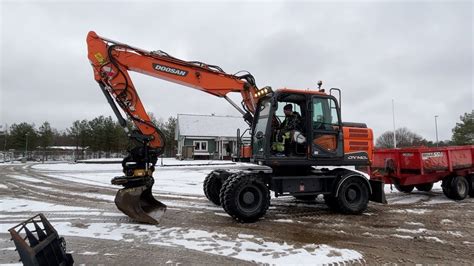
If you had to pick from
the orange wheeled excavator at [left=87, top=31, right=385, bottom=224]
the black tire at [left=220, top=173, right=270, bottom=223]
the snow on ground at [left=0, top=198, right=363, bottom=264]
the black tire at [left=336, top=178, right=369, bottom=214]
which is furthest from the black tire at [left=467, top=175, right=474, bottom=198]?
A: the snow on ground at [left=0, top=198, right=363, bottom=264]

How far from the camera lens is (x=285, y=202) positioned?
394 inches

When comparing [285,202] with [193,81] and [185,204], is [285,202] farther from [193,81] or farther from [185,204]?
[193,81]

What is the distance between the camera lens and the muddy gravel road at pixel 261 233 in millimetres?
5137

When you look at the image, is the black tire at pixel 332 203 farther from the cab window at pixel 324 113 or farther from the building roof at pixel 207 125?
the building roof at pixel 207 125

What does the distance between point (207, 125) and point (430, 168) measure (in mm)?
34013

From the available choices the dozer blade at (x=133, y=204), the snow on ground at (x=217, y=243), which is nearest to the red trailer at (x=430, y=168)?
the snow on ground at (x=217, y=243)

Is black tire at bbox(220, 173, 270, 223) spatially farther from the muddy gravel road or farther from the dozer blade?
the dozer blade

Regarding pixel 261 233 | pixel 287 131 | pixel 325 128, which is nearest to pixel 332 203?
pixel 325 128

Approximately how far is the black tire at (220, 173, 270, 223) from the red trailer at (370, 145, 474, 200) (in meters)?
4.71

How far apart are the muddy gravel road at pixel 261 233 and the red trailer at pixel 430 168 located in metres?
0.88

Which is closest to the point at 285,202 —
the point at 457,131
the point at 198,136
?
the point at 198,136

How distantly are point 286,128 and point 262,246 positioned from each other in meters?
3.32

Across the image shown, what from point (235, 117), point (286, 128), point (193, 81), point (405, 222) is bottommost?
point (405, 222)

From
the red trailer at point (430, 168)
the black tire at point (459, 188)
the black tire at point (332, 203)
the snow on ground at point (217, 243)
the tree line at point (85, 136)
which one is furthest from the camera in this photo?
the tree line at point (85, 136)
